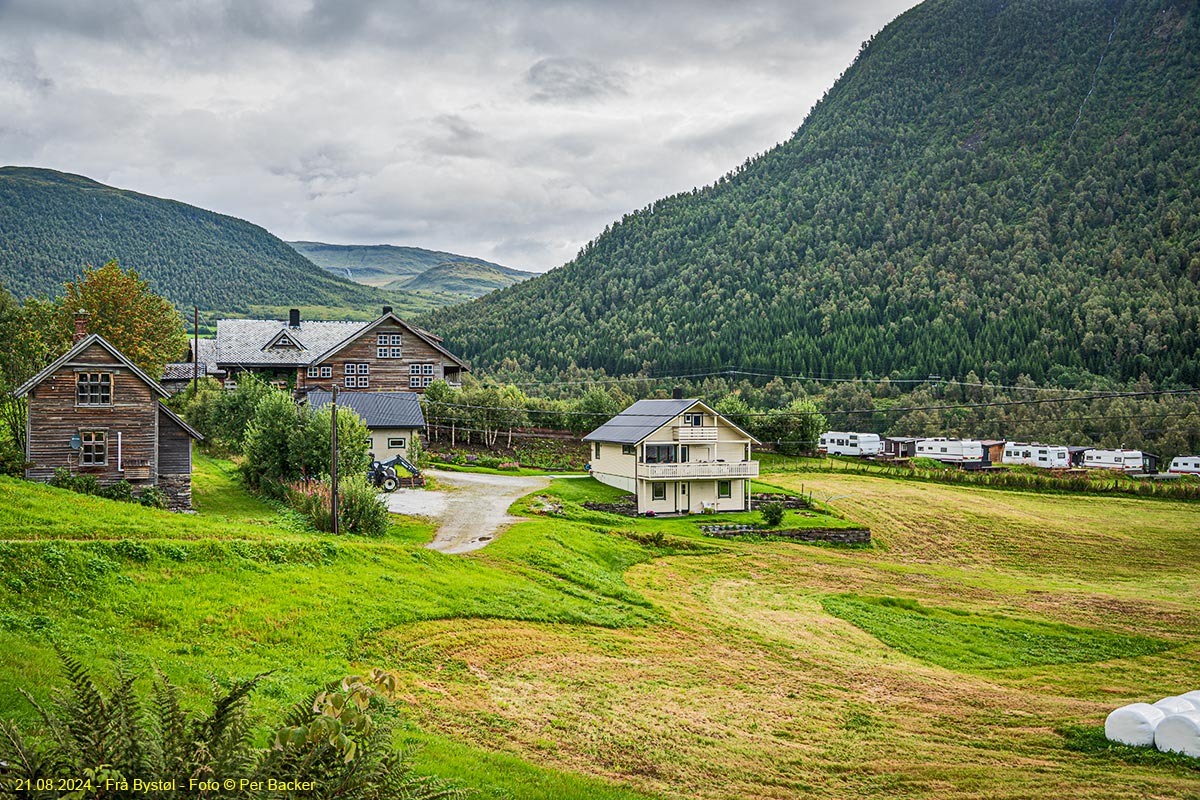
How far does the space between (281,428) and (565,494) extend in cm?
1701

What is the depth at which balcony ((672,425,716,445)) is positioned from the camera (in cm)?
5131

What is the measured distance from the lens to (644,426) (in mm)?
52625

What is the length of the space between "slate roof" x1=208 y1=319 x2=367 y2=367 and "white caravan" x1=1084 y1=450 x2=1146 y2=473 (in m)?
81.1

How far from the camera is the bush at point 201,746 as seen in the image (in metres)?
4.77

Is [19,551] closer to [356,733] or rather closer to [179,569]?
[179,569]

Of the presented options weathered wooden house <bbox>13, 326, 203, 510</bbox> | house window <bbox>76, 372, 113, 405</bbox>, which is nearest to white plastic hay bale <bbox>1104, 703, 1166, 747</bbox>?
weathered wooden house <bbox>13, 326, 203, 510</bbox>

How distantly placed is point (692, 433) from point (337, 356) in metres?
31.8

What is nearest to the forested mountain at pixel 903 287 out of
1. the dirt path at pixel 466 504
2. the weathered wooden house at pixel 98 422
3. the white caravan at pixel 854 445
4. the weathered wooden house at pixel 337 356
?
the white caravan at pixel 854 445

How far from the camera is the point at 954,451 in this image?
303 ft

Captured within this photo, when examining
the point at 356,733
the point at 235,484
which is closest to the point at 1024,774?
the point at 356,733

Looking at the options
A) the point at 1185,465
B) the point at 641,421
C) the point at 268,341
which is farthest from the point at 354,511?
the point at 1185,465

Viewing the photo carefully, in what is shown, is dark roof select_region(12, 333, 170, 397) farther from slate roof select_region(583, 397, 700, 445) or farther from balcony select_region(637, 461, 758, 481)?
slate roof select_region(583, 397, 700, 445)

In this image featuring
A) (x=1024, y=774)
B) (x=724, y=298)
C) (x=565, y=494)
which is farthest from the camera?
(x=724, y=298)

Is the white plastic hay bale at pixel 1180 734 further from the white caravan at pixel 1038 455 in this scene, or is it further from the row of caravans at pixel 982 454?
the white caravan at pixel 1038 455
